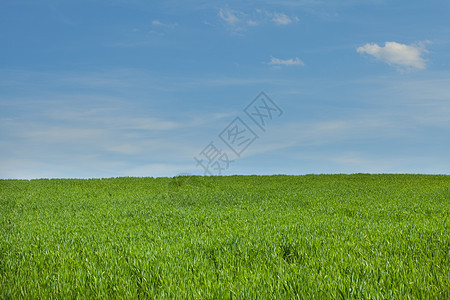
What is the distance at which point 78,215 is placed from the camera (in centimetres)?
1109

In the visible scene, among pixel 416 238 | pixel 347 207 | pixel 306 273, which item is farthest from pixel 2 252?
Answer: pixel 347 207

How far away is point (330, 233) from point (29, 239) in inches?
256

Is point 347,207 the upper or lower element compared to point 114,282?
upper

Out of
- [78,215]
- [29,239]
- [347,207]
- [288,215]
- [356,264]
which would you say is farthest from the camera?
[347,207]

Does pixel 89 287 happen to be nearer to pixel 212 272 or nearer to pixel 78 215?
pixel 212 272

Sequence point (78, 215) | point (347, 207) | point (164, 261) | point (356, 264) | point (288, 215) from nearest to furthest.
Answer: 1. point (356, 264)
2. point (164, 261)
3. point (288, 215)
4. point (78, 215)
5. point (347, 207)

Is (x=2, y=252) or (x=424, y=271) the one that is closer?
(x=424, y=271)

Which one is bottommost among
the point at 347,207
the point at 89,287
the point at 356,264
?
the point at 89,287

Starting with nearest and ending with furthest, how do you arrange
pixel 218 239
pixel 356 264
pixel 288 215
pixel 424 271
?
pixel 424 271, pixel 356 264, pixel 218 239, pixel 288 215

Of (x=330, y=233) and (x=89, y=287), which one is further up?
(x=330, y=233)

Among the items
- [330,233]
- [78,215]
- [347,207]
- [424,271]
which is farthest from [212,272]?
[347,207]

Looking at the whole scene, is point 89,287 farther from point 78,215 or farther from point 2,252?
point 78,215

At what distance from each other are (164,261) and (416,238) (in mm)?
4862

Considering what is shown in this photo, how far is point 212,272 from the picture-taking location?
4.84 m
